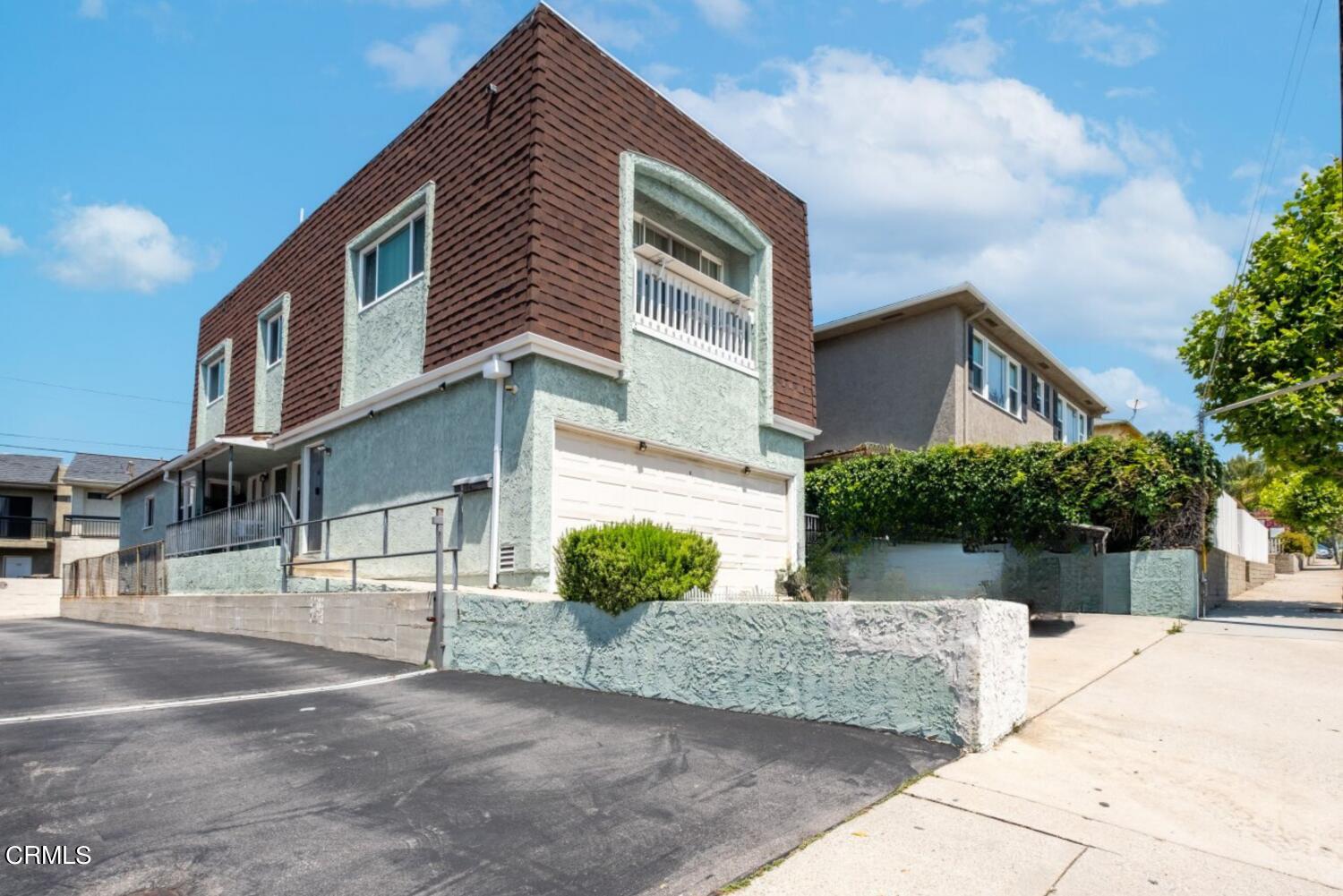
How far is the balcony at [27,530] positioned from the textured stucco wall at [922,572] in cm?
4430

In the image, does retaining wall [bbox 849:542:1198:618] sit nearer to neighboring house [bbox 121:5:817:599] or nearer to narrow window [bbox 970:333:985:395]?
neighboring house [bbox 121:5:817:599]

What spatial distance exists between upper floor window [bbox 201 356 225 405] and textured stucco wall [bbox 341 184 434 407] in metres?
8.94

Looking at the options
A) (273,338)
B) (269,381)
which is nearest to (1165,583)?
(269,381)

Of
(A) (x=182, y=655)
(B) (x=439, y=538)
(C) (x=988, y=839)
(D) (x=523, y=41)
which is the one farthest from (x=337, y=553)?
(C) (x=988, y=839)

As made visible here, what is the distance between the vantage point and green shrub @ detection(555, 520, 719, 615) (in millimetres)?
8094

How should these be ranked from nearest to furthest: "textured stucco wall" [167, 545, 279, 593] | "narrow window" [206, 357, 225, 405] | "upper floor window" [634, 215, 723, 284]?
"upper floor window" [634, 215, 723, 284]
"textured stucco wall" [167, 545, 279, 593]
"narrow window" [206, 357, 225, 405]

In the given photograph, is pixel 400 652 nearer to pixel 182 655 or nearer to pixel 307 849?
pixel 182 655

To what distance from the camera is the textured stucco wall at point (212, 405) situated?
22250 millimetres

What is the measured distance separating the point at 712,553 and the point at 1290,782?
4.70 metres

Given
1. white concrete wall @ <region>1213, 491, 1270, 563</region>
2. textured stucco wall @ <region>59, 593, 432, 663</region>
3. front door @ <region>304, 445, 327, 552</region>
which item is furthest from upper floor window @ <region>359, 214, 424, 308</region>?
white concrete wall @ <region>1213, 491, 1270, 563</region>

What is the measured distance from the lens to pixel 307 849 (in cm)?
422

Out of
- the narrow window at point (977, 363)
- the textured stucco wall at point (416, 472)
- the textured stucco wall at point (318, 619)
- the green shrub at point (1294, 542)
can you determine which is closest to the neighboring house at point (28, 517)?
the textured stucco wall at point (318, 619)

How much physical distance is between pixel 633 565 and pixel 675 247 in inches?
340

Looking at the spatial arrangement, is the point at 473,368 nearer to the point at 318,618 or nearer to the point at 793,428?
the point at 318,618
